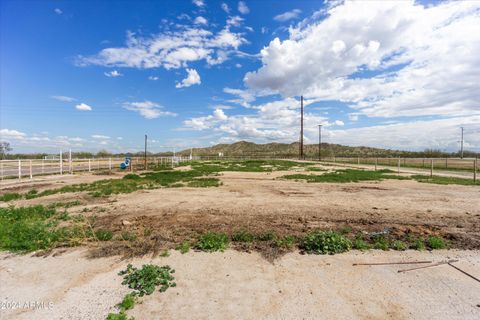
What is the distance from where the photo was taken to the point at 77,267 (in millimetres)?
4539

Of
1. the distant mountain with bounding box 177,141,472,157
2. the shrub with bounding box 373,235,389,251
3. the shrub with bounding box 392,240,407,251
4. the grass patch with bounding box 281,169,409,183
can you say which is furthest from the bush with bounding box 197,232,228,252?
the distant mountain with bounding box 177,141,472,157

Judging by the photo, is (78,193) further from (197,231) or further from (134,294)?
(134,294)

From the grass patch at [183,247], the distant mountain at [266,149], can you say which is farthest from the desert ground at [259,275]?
the distant mountain at [266,149]

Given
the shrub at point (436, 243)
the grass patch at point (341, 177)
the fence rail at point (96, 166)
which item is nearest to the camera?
the shrub at point (436, 243)

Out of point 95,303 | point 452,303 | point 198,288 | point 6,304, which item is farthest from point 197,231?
point 452,303

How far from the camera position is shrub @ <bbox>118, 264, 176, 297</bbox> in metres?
3.72

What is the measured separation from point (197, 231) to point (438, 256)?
528 centimetres

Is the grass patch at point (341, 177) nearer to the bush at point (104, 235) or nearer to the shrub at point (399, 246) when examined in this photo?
the shrub at point (399, 246)

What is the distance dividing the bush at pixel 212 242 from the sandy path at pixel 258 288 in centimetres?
28

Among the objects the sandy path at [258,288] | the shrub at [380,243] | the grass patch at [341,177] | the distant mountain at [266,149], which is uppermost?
the distant mountain at [266,149]

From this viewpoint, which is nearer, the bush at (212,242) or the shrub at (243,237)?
the bush at (212,242)

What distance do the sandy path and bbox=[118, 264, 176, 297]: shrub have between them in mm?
130

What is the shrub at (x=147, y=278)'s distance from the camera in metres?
3.72

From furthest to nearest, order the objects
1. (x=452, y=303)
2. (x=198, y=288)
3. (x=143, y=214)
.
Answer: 1. (x=143, y=214)
2. (x=198, y=288)
3. (x=452, y=303)
